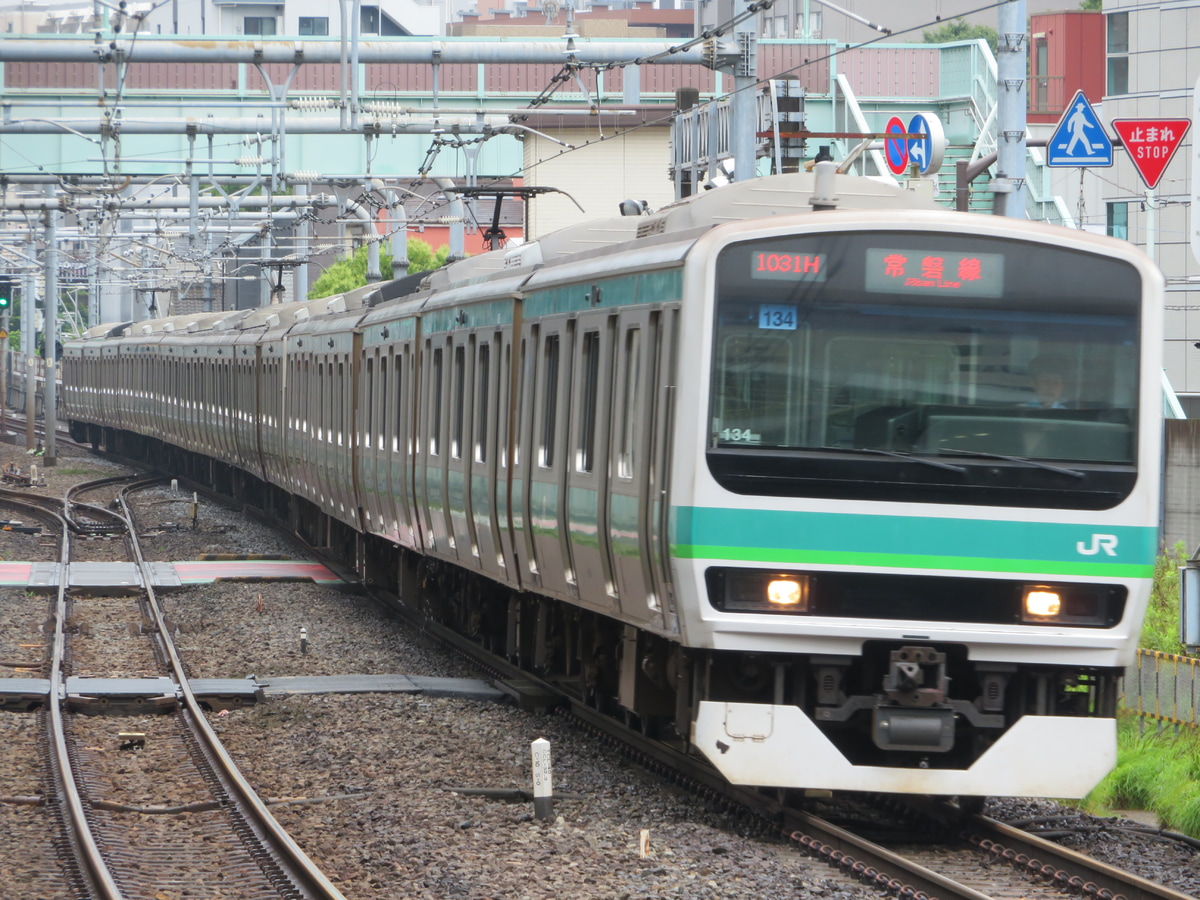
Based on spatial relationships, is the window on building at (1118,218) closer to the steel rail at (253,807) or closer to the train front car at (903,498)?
the steel rail at (253,807)

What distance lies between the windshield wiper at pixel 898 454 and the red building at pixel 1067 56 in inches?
1961

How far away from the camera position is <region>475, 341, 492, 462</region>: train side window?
12.1 m

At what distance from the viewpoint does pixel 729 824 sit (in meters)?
8.56

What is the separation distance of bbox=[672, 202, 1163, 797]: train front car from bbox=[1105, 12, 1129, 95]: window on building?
22.7 meters

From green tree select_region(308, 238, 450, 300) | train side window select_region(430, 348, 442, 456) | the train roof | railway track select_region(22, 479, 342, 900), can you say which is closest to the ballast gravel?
railway track select_region(22, 479, 342, 900)

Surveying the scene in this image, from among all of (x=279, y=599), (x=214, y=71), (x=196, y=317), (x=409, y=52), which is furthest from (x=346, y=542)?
(x=214, y=71)

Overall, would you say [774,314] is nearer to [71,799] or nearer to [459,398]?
[71,799]

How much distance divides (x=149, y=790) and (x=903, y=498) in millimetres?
4326

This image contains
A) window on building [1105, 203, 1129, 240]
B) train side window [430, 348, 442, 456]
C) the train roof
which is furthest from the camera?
window on building [1105, 203, 1129, 240]

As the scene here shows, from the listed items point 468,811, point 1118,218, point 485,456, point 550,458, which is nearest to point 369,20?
point 1118,218

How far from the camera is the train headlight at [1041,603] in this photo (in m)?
8.02

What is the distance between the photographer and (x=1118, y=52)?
3038cm

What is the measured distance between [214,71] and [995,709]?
45.6 m

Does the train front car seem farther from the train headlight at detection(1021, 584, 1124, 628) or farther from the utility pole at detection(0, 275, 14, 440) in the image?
the utility pole at detection(0, 275, 14, 440)
